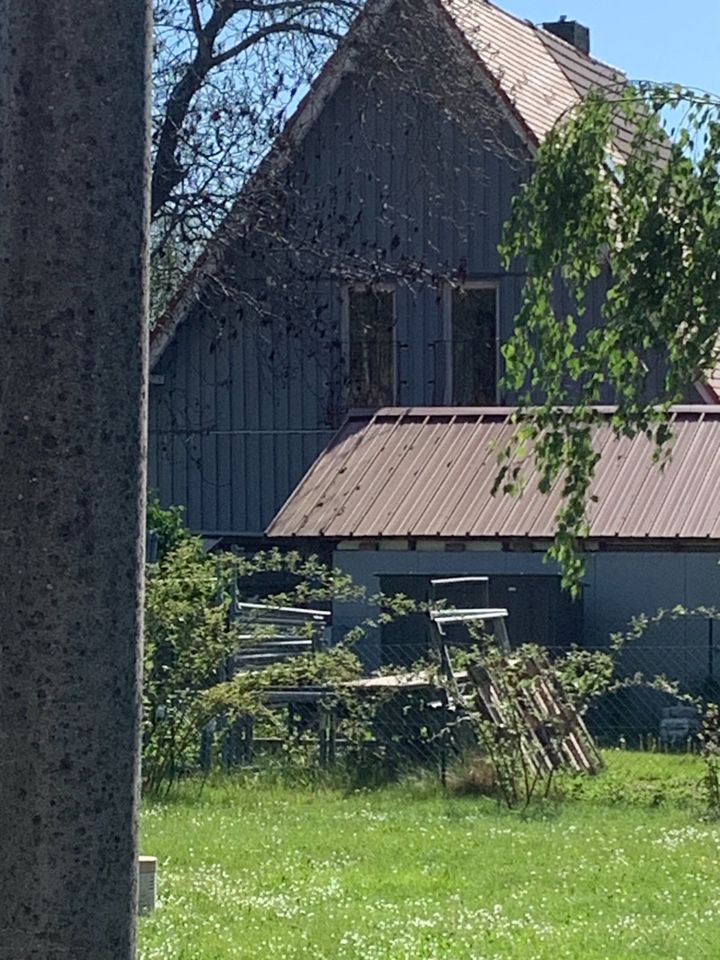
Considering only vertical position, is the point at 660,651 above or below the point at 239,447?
below

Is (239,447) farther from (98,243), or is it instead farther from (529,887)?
(98,243)

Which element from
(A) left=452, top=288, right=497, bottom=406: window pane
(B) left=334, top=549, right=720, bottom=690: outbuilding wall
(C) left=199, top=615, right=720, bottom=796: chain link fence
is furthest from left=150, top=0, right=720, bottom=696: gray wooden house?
(C) left=199, top=615, right=720, bottom=796: chain link fence

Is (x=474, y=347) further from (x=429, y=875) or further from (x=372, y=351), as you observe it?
(x=429, y=875)

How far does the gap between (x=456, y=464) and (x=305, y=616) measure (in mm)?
4580

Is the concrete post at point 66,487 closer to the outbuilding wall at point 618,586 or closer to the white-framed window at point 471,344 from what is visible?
the outbuilding wall at point 618,586

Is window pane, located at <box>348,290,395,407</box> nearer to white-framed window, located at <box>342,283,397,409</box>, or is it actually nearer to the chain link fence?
white-framed window, located at <box>342,283,397,409</box>

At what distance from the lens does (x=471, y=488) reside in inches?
787

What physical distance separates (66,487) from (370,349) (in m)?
23.1

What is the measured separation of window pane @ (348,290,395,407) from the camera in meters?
25.4

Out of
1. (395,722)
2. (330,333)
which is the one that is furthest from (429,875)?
(330,333)

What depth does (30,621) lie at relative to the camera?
A: 259cm

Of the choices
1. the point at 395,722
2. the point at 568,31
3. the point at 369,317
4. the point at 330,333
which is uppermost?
the point at 568,31

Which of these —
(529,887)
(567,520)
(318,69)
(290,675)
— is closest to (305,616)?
(290,675)

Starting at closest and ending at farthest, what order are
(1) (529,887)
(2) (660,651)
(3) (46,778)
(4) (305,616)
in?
(3) (46,778)
(1) (529,887)
(4) (305,616)
(2) (660,651)
